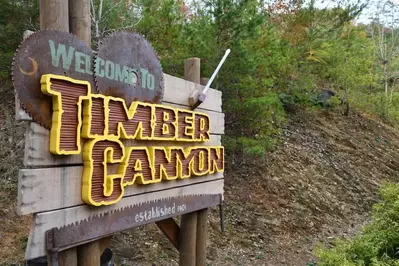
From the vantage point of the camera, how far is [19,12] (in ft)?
19.9

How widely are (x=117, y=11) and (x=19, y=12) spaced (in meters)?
1.73

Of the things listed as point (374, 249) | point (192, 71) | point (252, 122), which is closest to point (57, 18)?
point (192, 71)

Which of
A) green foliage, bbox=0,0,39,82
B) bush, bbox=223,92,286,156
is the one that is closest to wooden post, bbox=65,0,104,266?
bush, bbox=223,92,286,156

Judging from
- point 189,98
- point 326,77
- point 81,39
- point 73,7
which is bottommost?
point 189,98

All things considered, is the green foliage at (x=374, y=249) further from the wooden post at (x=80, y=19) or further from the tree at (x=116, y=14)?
the tree at (x=116, y=14)

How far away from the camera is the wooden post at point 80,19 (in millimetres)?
2096

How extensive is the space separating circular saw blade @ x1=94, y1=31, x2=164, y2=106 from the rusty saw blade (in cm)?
71

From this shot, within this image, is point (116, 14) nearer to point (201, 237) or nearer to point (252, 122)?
point (252, 122)

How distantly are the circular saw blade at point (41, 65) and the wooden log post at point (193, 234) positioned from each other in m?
1.53

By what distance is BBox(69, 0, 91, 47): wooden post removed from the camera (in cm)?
210

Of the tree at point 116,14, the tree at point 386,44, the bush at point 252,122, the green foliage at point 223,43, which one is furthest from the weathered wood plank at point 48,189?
the tree at point 386,44

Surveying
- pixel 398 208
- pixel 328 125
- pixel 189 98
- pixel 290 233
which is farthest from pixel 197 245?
pixel 328 125

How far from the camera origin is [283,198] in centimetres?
698

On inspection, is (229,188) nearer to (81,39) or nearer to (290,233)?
(290,233)
